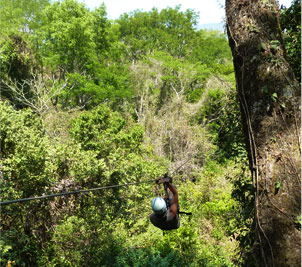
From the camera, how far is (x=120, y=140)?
36.1 ft

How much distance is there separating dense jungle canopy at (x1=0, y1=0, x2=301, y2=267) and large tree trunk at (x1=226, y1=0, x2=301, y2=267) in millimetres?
14

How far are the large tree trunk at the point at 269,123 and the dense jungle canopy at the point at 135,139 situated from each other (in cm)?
1

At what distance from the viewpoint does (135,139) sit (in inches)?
452

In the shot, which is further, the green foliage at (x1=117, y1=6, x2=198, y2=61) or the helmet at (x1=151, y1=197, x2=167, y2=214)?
the green foliage at (x1=117, y1=6, x2=198, y2=61)

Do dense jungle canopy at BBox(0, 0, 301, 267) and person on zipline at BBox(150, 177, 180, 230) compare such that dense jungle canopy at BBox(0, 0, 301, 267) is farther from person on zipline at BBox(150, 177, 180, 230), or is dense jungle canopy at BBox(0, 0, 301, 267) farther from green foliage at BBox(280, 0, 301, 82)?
person on zipline at BBox(150, 177, 180, 230)

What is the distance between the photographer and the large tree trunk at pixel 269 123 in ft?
7.90

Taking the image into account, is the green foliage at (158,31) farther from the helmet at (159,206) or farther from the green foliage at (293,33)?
the helmet at (159,206)

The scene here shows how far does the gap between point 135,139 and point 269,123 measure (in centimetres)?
904

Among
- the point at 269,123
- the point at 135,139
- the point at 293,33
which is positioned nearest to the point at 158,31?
the point at 135,139

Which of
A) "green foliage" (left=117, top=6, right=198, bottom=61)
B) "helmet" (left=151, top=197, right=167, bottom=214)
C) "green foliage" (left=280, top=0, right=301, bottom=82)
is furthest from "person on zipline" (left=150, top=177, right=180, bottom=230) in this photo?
"green foliage" (left=117, top=6, right=198, bottom=61)

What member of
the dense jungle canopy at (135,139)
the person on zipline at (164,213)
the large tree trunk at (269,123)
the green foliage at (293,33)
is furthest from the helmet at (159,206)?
the green foliage at (293,33)

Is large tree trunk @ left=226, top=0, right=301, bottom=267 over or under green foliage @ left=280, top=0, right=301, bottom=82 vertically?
under

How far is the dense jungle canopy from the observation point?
9.57 feet

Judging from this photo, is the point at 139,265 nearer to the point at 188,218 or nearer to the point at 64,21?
the point at 188,218
